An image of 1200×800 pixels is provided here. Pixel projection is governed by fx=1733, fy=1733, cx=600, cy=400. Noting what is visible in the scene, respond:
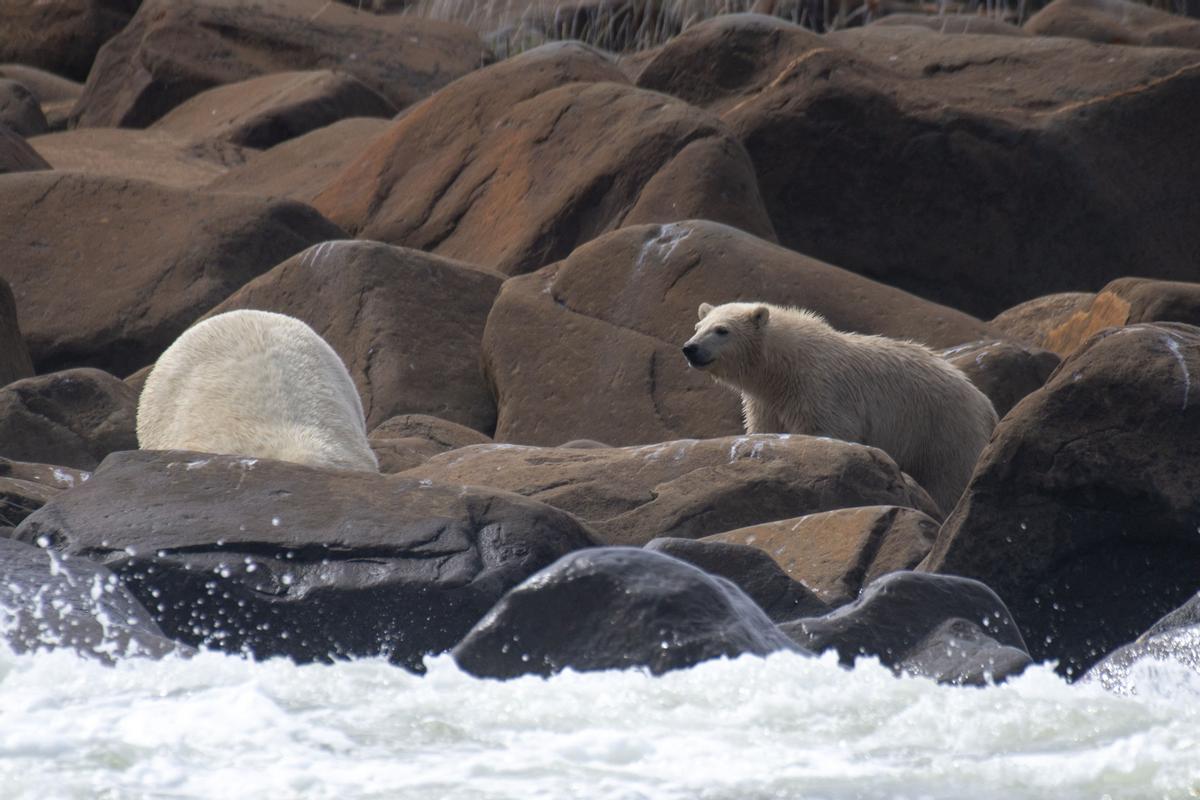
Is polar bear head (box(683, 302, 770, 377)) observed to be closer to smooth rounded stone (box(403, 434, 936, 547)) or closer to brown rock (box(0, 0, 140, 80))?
smooth rounded stone (box(403, 434, 936, 547))

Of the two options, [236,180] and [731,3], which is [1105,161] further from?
[731,3]

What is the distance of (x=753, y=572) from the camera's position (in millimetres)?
5793

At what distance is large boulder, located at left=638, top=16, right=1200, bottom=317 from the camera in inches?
539

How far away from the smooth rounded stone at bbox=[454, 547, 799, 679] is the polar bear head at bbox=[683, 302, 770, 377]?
468cm

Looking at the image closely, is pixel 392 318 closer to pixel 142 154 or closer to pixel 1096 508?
pixel 1096 508

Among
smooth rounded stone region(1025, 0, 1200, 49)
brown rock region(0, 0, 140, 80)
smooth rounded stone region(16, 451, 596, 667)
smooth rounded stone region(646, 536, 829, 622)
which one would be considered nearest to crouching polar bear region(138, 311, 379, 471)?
smooth rounded stone region(16, 451, 596, 667)

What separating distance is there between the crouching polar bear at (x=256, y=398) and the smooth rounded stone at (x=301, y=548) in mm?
809

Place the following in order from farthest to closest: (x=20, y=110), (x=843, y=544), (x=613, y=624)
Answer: (x=20, y=110)
(x=843, y=544)
(x=613, y=624)

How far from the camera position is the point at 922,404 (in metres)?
9.56

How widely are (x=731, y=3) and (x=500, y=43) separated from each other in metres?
3.26

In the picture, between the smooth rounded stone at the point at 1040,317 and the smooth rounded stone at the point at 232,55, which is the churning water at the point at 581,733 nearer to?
the smooth rounded stone at the point at 1040,317

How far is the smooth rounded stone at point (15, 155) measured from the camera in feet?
46.0

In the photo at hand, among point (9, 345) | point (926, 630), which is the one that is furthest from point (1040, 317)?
point (926, 630)

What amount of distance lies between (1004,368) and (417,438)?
11.4 feet
